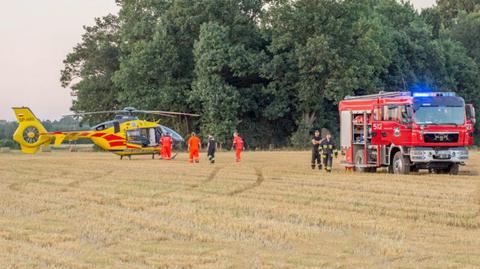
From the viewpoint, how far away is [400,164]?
32938 millimetres

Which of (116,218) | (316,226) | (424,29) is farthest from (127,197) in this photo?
(424,29)

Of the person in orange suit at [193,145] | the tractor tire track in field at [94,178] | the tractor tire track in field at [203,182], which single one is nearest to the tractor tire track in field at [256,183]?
the tractor tire track in field at [203,182]

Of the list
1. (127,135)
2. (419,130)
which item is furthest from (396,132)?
(127,135)

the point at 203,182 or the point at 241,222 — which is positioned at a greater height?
the point at 203,182

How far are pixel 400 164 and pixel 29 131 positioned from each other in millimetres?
24197

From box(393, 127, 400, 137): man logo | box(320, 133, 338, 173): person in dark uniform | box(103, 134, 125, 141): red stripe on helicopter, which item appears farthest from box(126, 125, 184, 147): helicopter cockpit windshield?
box(393, 127, 400, 137): man logo

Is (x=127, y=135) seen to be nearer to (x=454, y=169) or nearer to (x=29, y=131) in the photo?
(x=29, y=131)

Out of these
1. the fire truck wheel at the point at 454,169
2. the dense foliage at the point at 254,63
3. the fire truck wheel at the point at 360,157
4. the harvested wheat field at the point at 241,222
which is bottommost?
the harvested wheat field at the point at 241,222

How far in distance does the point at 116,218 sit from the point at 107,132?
29.2 meters

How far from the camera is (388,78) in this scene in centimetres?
7538

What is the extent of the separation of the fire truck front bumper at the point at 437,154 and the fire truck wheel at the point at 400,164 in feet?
2.46

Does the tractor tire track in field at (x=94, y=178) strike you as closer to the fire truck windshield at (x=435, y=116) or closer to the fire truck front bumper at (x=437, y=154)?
the fire truck front bumper at (x=437, y=154)

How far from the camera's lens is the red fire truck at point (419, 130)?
3181 centimetres

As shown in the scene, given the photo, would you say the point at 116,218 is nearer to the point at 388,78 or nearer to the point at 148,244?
the point at 148,244
